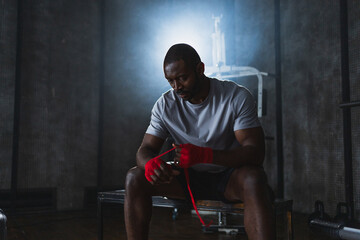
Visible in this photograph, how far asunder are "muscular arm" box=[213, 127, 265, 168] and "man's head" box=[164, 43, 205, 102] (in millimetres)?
298

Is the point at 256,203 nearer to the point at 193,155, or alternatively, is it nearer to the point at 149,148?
the point at 193,155

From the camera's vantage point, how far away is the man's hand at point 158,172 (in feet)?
4.64

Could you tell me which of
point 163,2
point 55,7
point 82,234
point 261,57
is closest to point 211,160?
point 82,234

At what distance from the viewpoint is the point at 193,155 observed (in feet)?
4.49

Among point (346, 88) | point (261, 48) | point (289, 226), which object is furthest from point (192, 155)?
point (261, 48)

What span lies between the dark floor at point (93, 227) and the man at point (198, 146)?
3.18 ft

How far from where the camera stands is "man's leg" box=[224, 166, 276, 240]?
123cm

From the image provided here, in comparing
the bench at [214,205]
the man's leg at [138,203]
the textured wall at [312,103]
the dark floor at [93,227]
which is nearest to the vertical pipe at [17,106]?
the dark floor at [93,227]

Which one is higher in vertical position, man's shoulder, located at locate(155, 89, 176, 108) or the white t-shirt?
man's shoulder, located at locate(155, 89, 176, 108)

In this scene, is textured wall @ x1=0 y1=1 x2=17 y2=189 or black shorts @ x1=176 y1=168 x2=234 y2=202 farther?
textured wall @ x1=0 y1=1 x2=17 y2=189

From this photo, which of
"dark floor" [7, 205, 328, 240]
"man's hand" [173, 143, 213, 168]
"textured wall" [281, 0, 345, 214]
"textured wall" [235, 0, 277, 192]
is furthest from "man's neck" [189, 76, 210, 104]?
"textured wall" [235, 0, 277, 192]

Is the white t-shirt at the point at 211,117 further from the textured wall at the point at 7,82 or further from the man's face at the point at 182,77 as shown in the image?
the textured wall at the point at 7,82

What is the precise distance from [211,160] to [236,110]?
0.32 m

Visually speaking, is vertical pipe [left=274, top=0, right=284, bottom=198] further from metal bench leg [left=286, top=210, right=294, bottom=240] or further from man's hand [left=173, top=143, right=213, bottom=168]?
man's hand [left=173, top=143, right=213, bottom=168]
